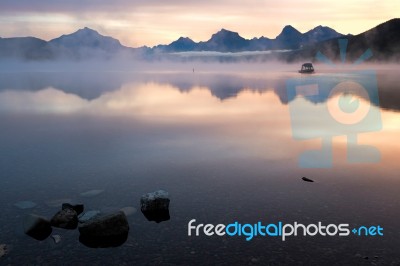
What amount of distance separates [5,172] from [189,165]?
983cm

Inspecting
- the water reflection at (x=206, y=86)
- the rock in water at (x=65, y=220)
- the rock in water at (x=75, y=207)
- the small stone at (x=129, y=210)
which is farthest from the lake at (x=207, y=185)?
the water reflection at (x=206, y=86)

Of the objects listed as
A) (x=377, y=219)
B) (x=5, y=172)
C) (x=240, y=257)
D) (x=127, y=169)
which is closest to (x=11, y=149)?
(x=5, y=172)

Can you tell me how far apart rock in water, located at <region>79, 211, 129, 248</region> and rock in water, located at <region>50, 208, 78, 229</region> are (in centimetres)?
75

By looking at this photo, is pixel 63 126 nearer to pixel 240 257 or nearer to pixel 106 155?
pixel 106 155

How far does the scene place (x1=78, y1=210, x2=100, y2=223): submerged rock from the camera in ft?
49.1

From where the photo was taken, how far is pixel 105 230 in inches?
559

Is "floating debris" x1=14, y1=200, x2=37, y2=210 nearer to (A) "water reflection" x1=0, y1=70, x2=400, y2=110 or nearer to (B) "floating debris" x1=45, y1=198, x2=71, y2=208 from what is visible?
(B) "floating debris" x1=45, y1=198, x2=71, y2=208

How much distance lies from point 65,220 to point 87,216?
797 millimetres

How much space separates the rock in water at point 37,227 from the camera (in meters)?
14.2

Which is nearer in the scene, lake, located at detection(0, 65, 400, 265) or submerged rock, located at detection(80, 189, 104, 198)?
lake, located at detection(0, 65, 400, 265)

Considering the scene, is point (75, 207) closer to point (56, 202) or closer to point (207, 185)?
point (56, 202)

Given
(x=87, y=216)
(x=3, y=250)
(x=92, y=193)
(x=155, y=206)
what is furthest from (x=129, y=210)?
(x=3, y=250)

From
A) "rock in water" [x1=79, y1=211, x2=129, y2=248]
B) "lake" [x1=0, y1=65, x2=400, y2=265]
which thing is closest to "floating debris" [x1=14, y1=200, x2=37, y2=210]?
"lake" [x1=0, y1=65, x2=400, y2=265]

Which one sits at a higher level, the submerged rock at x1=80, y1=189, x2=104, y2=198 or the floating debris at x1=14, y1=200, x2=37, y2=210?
the floating debris at x1=14, y1=200, x2=37, y2=210
